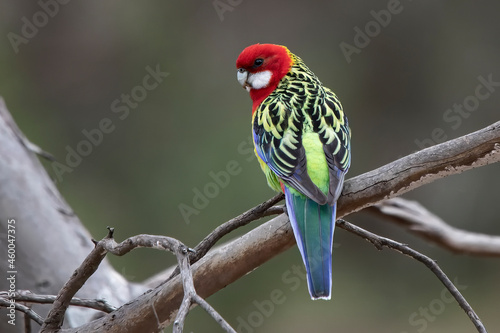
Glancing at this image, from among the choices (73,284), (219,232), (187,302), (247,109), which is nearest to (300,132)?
(219,232)

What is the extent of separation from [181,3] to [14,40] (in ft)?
4.89

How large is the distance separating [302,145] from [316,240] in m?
0.41

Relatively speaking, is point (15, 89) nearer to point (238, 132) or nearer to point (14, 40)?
point (14, 40)

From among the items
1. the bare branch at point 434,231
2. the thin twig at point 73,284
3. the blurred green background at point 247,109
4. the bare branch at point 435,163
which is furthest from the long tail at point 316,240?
the blurred green background at point 247,109

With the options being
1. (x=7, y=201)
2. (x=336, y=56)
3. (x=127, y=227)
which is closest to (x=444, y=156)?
(x=7, y=201)

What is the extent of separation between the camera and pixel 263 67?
2.43 metres

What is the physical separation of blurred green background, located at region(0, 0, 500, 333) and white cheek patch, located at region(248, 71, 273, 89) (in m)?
2.36

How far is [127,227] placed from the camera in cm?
498

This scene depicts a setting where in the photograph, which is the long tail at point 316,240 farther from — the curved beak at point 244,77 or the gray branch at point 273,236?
the curved beak at point 244,77

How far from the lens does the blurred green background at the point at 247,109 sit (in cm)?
496

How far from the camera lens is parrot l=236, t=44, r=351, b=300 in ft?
5.31

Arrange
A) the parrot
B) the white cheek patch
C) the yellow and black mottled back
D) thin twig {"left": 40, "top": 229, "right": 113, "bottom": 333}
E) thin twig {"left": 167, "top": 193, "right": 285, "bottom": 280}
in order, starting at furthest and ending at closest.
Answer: the white cheek patch
the yellow and black mottled back
the parrot
thin twig {"left": 167, "top": 193, "right": 285, "bottom": 280}
thin twig {"left": 40, "top": 229, "right": 113, "bottom": 333}

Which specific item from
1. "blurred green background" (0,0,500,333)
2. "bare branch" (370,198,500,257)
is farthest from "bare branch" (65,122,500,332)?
"blurred green background" (0,0,500,333)

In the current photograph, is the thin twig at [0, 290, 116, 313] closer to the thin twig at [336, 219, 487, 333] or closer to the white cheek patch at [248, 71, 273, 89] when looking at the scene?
the thin twig at [336, 219, 487, 333]
